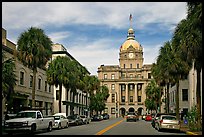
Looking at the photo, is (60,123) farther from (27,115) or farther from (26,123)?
(26,123)

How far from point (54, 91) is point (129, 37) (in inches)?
3259

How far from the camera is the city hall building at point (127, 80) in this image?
134m

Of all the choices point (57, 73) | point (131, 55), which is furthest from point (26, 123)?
point (131, 55)

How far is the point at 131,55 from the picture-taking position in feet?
452

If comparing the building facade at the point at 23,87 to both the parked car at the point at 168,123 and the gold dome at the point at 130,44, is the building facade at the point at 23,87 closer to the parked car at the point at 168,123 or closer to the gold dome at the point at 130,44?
the parked car at the point at 168,123

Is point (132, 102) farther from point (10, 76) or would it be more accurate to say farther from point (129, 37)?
point (10, 76)

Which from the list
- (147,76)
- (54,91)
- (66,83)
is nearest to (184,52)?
(66,83)

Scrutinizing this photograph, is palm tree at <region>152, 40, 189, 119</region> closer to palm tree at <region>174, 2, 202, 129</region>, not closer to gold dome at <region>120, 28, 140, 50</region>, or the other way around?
palm tree at <region>174, 2, 202, 129</region>

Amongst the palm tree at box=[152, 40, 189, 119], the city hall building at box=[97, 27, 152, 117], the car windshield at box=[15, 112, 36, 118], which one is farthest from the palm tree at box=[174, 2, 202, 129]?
the city hall building at box=[97, 27, 152, 117]

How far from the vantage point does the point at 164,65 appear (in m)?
41.5

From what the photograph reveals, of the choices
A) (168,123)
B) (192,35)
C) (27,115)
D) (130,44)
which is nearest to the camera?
(192,35)

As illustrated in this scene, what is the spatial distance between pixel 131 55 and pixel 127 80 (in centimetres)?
1029

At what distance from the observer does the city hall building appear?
133925 mm

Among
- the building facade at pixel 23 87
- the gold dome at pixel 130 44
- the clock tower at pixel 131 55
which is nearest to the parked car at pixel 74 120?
the building facade at pixel 23 87
